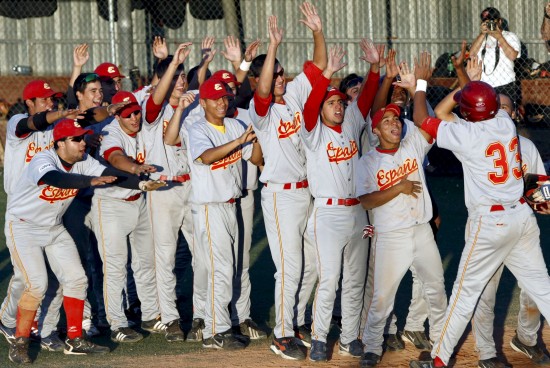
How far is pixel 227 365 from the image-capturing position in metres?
6.85

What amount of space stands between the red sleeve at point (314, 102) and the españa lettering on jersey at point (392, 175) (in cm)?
57


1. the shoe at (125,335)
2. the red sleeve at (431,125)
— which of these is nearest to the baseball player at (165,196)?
the shoe at (125,335)

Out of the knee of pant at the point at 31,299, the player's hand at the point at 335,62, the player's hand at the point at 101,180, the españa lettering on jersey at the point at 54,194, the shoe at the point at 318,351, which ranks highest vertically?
the player's hand at the point at 335,62

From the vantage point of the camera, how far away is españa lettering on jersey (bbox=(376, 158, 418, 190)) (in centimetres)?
677

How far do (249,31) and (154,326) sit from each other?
26.0 ft

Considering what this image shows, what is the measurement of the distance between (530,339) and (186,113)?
10.3ft

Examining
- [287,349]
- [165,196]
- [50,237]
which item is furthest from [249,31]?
[287,349]

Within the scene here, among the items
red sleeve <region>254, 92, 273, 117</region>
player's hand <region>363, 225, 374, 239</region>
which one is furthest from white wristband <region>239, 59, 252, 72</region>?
player's hand <region>363, 225, 374, 239</region>

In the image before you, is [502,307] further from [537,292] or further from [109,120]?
[109,120]

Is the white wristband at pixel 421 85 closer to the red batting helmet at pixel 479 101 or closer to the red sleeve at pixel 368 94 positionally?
the red batting helmet at pixel 479 101

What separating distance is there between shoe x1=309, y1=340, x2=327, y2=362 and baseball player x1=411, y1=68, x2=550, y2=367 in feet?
2.80

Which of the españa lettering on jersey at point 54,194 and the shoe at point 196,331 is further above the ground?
the españa lettering on jersey at point 54,194

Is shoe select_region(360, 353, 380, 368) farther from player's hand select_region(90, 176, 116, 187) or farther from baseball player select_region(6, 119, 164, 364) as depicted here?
player's hand select_region(90, 176, 116, 187)

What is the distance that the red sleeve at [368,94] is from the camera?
726 cm
